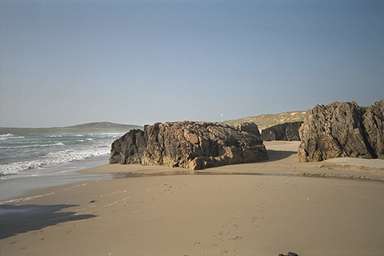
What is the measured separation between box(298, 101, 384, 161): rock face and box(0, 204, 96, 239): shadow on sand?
39.9 ft

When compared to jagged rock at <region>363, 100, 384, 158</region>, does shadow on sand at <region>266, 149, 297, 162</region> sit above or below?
below

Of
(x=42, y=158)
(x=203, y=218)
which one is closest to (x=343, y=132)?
(x=203, y=218)

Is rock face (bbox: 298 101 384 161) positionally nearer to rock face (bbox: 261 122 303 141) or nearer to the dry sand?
the dry sand

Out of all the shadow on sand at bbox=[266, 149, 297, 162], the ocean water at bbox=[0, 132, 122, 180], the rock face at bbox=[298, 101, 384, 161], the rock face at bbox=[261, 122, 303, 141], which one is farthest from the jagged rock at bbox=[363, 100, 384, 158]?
the rock face at bbox=[261, 122, 303, 141]

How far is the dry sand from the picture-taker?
5.55 m

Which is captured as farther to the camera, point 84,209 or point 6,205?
point 6,205

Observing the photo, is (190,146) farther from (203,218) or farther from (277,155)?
(203,218)

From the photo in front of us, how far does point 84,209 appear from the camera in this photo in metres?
8.69

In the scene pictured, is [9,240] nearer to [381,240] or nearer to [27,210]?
[27,210]

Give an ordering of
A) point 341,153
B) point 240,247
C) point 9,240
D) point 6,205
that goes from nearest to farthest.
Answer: point 240,247 → point 9,240 → point 6,205 → point 341,153

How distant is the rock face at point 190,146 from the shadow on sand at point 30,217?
334 inches

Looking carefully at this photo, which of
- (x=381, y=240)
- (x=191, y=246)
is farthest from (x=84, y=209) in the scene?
(x=381, y=240)

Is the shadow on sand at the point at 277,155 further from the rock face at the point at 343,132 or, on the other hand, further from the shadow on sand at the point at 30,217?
the shadow on sand at the point at 30,217

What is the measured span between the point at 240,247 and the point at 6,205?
7.20 meters
